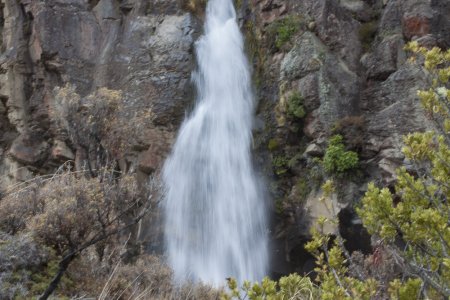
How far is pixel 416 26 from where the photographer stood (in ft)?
33.7

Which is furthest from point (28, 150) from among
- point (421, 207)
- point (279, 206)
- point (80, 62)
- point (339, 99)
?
point (421, 207)

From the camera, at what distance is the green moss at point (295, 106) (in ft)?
35.1

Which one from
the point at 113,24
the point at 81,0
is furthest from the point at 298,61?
the point at 81,0

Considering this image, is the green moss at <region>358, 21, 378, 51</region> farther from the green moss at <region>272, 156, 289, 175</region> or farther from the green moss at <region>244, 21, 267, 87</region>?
the green moss at <region>272, 156, 289, 175</region>

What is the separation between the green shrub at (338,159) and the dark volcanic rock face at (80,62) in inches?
182

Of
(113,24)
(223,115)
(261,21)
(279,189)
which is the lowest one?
(279,189)

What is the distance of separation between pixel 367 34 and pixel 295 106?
2942 mm

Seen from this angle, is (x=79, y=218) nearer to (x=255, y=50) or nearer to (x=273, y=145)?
(x=273, y=145)

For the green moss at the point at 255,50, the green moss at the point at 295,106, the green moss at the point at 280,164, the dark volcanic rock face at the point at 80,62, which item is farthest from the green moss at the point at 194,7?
the green moss at the point at 280,164

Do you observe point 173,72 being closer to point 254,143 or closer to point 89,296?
point 254,143

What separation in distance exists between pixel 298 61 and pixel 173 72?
4.00 metres

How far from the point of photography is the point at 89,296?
549 cm

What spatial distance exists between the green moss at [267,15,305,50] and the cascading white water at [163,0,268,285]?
4.49ft

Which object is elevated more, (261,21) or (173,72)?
(261,21)
